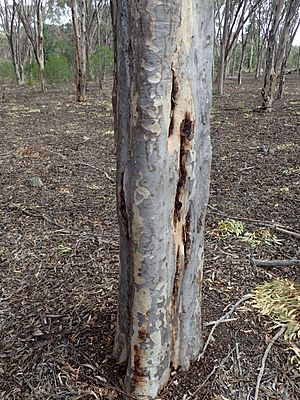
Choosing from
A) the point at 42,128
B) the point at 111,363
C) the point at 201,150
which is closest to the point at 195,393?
the point at 111,363

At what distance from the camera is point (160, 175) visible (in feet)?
4.16

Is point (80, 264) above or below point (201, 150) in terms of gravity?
below

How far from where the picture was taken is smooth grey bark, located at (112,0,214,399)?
1155 mm

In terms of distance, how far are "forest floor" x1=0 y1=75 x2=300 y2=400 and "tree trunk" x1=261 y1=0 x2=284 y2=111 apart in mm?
3482

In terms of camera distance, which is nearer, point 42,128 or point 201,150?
point 201,150

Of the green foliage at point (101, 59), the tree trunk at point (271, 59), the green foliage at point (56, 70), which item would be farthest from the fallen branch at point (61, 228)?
the green foliage at point (56, 70)

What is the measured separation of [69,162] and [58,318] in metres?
3.41

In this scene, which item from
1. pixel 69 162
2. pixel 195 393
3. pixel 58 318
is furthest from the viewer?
pixel 69 162

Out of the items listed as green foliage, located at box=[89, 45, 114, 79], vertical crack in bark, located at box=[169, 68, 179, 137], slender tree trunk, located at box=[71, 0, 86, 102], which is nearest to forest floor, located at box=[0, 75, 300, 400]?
vertical crack in bark, located at box=[169, 68, 179, 137]

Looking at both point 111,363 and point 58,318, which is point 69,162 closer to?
point 58,318

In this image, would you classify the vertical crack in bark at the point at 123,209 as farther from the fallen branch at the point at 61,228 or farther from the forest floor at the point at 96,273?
the fallen branch at the point at 61,228

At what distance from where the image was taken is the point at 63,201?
365 centimetres

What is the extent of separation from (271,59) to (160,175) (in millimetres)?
8057

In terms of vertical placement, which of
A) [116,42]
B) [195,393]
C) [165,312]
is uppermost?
[116,42]
